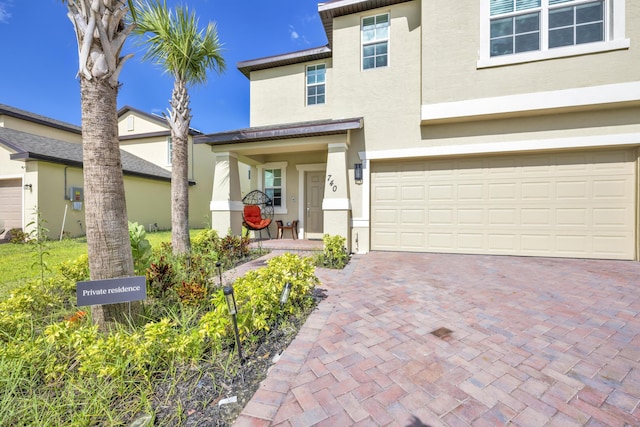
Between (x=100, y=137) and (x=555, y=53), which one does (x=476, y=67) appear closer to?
(x=555, y=53)

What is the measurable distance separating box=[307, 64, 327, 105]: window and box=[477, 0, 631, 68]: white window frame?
4.49 meters

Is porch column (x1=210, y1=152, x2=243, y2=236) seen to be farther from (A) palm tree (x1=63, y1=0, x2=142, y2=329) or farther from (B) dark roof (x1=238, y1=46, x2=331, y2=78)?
(A) palm tree (x1=63, y1=0, x2=142, y2=329)

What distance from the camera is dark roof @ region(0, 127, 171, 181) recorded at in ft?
31.5

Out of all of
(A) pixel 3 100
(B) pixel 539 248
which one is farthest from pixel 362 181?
(A) pixel 3 100

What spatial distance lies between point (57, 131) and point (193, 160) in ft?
27.5

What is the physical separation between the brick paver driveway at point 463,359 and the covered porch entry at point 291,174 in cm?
329

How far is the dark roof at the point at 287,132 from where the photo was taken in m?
6.75

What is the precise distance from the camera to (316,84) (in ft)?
28.5

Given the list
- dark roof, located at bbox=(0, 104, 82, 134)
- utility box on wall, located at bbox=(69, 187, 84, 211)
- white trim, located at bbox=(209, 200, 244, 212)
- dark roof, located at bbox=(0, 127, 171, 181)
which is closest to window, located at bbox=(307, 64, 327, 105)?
white trim, located at bbox=(209, 200, 244, 212)

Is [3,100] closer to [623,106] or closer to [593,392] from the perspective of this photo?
[593,392]

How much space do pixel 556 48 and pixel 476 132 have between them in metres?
2.37

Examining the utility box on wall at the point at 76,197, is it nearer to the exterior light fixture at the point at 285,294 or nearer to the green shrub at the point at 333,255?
the green shrub at the point at 333,255

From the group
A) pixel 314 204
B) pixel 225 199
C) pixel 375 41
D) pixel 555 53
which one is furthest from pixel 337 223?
pixel 555 53

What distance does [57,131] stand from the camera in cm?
1602
